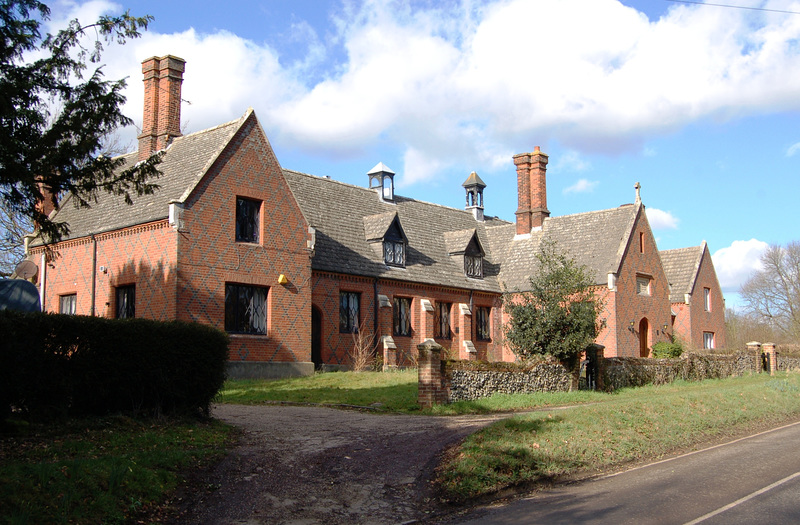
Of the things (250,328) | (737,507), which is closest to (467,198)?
(250,328)

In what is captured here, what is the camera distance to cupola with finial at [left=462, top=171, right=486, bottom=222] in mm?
43281

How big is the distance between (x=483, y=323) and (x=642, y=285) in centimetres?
814

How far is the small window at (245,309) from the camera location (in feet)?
81.9

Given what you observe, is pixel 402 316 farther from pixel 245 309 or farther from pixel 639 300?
pixel 639 300

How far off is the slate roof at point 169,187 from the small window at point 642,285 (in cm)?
2077

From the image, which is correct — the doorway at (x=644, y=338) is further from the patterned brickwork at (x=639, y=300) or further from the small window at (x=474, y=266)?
the small window at (x=474, y=266)

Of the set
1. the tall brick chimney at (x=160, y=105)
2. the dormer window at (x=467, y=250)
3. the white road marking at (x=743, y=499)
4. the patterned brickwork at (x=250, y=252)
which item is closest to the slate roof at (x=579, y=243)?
the dormer window at (x=467, y=250)

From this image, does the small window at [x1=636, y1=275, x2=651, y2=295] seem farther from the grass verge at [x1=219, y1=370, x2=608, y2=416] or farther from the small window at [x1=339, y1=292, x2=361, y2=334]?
the grass verge at [x1=219, y1=370, x2=608, y2=416]

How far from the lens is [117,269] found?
1016 inches

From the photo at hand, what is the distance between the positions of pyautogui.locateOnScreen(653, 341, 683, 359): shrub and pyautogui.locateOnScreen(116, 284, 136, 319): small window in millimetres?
23159

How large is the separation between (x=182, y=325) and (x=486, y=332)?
24338 mm

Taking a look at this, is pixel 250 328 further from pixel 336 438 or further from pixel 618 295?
pixel 618 295

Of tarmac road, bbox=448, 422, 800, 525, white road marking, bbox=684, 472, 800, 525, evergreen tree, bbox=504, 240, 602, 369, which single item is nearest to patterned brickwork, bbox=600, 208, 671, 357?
evergreen tree, bbox=504, 240, 602, 369

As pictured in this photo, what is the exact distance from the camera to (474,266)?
1441 inches
